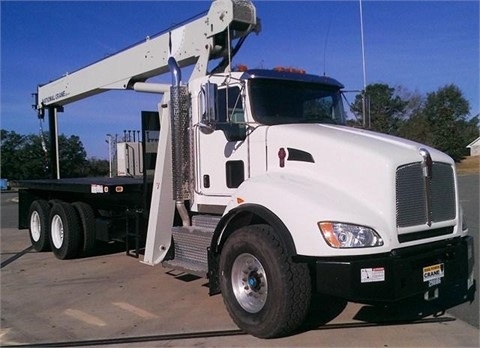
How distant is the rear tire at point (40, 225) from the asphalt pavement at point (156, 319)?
6.51 ft

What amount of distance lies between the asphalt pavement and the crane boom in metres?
3.07

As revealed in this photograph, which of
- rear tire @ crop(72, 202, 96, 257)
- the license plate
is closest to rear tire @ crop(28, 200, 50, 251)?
rear tire @ crop(72, 202, 96, 257)

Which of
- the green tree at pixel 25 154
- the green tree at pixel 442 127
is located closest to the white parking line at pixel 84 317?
the green tree at pixel 25 154

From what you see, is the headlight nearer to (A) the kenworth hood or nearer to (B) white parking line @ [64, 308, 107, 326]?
(A) the kenworth hood

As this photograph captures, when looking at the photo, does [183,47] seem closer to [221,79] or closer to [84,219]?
[221,79]

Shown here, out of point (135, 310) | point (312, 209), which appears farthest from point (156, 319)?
point (312, 209)

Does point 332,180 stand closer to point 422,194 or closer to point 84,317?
point 422,194

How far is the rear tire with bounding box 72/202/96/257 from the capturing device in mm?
9492

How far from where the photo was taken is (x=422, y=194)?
5.08 meters

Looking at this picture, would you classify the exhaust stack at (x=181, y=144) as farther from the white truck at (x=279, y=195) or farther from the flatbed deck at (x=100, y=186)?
the flatbed deck at (x=100, y=186)

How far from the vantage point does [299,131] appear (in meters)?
5.58

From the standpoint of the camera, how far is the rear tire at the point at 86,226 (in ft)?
31.1

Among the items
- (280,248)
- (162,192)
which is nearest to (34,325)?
(162,192)

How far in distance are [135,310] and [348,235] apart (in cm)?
302
